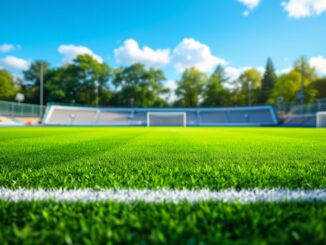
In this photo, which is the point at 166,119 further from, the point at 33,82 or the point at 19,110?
the point at 33,82

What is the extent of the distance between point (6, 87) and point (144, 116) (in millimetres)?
27135

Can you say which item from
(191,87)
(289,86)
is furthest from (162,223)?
(191,87)

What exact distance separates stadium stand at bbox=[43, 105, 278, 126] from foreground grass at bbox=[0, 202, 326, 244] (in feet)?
123

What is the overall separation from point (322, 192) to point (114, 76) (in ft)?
176

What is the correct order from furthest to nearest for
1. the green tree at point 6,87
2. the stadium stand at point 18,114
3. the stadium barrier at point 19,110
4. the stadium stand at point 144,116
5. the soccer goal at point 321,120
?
1. the green tree at point 6,87
2. the stadium stand at point 144,116
3. the stadium barrier at point 19,110
4. the stadium stand at point 18,114
5. the soccer goal at point 321,120

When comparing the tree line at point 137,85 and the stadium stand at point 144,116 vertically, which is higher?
the tree line at point 137,85

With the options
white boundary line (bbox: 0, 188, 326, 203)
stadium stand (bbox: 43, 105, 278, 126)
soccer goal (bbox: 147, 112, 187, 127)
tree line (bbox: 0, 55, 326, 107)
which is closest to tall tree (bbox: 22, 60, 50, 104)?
tree line (bbox: 0, 55, 326, 107)

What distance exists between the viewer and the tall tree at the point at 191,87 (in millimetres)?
54344

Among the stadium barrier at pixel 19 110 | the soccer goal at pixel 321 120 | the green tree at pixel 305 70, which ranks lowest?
the soccer goal at pixel 321 120

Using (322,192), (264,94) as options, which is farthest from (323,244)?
(264,94)

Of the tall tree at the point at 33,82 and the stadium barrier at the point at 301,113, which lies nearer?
the stadium barrier at the point at 301,113

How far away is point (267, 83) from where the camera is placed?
176ft

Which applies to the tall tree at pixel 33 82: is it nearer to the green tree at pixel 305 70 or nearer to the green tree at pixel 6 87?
the green tree at pixel 6 87

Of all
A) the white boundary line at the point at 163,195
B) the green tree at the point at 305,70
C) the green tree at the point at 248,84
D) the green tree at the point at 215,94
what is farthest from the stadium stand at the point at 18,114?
the green tree at the point at 305,70
